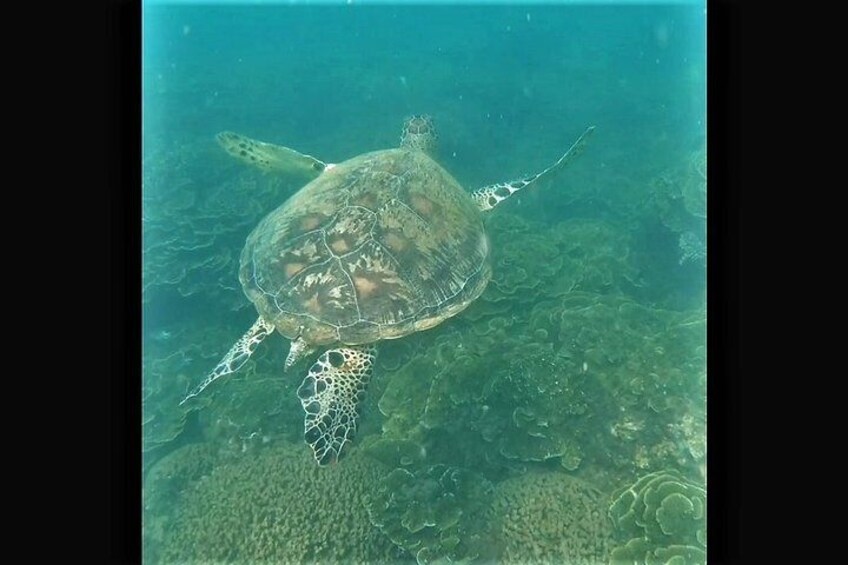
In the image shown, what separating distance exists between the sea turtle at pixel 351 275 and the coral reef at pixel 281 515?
0.53ft

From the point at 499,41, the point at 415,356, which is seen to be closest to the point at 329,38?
the point at 499,41

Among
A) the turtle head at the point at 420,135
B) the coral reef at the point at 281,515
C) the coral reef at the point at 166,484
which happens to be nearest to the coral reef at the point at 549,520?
the coral reef at the point at 281,515

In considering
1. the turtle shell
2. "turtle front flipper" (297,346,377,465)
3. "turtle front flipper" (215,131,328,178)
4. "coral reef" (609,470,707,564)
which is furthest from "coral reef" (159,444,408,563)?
"turtle front flipper" (215,131,328,178)

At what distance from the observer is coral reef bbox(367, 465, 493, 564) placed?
84.0 inches

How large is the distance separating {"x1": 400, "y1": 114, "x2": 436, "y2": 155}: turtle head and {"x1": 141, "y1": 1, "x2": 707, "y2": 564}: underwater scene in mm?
24

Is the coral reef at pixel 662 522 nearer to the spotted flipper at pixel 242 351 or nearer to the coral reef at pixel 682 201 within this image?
the spotted flipper at pixel 242 351

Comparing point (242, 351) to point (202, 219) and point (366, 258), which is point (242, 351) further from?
point (202, 219)

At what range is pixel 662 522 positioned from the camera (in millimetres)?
2100

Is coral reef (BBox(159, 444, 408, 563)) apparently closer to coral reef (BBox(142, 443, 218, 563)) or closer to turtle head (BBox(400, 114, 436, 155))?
coral reef (BBox(142, 443, 218, 563))

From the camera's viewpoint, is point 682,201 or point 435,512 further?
point 682,201

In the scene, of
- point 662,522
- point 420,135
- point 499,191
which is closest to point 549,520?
point 662,522

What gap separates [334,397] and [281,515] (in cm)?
62

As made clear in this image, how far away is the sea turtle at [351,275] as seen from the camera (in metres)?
2.54
